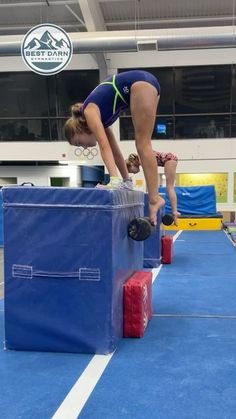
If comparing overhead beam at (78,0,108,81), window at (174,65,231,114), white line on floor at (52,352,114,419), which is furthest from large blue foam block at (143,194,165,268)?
window at (174,65,231,114)

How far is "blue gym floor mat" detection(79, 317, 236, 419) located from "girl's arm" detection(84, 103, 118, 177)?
39.1 inches

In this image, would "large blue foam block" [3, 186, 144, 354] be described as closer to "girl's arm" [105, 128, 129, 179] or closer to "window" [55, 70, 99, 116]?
"girl's arm" [105, 128, 129, 179]

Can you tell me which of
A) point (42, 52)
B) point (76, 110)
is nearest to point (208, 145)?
point (42, 52)

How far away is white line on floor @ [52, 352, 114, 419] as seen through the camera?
4.79 feet

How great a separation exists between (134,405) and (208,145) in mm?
10933

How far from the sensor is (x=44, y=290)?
209 cm

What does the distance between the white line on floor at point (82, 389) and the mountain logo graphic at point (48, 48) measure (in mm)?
6128

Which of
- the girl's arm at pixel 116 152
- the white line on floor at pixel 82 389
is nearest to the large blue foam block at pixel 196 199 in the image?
the girl's arm at pixel 116 152

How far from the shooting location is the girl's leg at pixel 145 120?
7.84 ft

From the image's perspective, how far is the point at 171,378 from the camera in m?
1.75

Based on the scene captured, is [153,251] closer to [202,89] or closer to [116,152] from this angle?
[116,152]

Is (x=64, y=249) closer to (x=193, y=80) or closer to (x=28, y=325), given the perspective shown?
(x=28, y=325)

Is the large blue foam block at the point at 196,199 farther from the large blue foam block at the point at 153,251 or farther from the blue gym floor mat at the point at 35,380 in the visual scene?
the blue gym floor mat at the point at 35,380

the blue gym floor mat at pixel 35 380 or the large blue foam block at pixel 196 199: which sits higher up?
the large blue foam block at pixel 196 199
